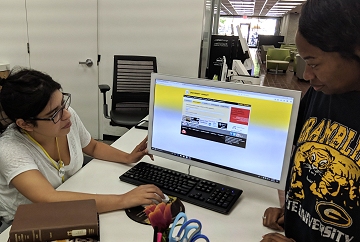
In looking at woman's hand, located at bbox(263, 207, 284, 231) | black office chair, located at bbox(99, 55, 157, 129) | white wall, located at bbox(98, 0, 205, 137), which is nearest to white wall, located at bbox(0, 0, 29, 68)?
white wall, located at bbox(98, 0, 205, 137)

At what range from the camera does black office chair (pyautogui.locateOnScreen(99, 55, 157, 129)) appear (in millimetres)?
3236

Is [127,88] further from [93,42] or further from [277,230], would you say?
[277,230]

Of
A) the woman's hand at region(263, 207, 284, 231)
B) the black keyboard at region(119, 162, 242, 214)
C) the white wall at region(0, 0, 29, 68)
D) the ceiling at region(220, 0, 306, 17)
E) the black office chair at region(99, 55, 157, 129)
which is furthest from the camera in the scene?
the ceiling at region(220, 0, 306, 17)

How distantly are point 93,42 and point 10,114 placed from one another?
8.18 feet

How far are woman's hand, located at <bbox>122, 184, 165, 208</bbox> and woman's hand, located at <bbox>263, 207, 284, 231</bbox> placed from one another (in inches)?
14.7

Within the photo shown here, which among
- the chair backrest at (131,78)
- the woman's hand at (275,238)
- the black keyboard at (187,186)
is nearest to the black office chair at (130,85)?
the chair backrest at (131,78)

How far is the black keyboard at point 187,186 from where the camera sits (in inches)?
46.8

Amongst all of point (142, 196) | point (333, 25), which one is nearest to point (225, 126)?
point (142, 196)

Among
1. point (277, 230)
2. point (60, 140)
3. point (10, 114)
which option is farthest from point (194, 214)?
point (10, 114)

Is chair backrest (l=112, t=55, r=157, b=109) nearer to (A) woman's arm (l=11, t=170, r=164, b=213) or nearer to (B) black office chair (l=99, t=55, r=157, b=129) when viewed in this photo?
(B) black office chair (l=99, t=55, r=157, b=129)

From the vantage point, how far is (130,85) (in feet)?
10.9

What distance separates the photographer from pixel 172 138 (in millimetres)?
1341

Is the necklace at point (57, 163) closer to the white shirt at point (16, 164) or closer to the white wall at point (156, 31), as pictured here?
the white shirt at point (16, 164)

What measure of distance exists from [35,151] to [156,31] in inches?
96.4
